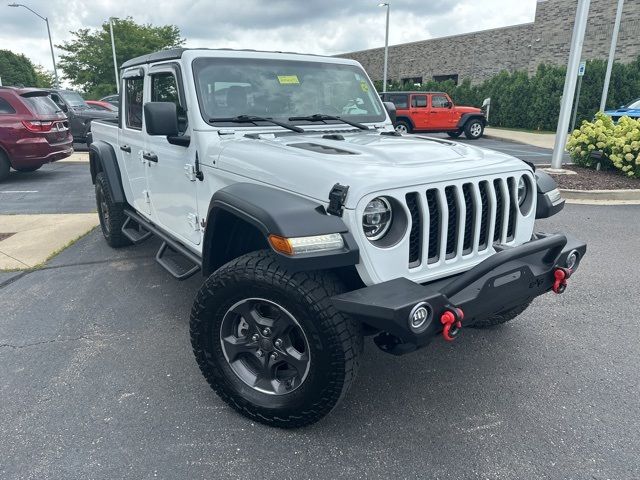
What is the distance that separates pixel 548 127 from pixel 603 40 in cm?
534

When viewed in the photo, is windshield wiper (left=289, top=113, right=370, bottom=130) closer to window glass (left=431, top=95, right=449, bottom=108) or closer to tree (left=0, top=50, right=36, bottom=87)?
window glass (left=431, top=95, right=449, bottom=108)

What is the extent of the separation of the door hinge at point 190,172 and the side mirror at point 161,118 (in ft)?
0.89

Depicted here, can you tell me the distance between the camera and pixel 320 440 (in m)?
2.53

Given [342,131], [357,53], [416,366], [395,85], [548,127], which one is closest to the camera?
[416,366]

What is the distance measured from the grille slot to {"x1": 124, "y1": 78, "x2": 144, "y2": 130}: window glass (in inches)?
113

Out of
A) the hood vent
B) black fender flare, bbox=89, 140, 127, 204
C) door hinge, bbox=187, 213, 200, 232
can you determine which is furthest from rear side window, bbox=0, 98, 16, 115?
the hood vent

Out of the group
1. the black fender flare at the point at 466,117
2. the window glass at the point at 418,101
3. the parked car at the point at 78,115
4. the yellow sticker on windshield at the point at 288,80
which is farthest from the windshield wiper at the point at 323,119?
the black fender flare at the point at 466,117

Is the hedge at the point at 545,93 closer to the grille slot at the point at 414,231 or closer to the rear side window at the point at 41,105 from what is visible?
the rear side window at the point at 41,105

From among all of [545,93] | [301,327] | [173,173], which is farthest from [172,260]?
[545,93]

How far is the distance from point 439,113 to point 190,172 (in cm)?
1637

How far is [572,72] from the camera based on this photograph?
9.38 m

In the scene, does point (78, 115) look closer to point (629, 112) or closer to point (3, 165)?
point (3, 165)

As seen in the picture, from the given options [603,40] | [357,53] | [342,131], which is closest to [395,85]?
[357,53]

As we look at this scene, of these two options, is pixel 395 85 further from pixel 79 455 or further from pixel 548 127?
pixel 79 455
